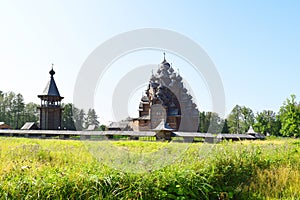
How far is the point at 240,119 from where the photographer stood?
174ft

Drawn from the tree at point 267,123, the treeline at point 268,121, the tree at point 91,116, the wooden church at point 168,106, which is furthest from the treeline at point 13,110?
the tree at point 91,116

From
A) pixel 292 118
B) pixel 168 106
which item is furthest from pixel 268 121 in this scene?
pixel 168 106

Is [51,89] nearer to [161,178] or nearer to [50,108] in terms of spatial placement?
[50,108]

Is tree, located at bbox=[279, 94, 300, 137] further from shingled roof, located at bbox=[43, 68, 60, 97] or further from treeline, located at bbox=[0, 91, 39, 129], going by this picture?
treeline, located at bbox=[0, 91, 39, 129]

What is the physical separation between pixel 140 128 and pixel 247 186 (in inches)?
1035

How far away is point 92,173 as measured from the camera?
14.8 feet

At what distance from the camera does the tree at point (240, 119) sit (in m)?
51.2

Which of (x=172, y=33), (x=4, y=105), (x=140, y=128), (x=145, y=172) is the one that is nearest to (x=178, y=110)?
(x=140, y=128)

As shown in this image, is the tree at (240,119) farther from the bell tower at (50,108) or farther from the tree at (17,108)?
the tree at (17,108)

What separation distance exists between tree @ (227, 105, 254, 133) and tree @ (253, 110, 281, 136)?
296cm

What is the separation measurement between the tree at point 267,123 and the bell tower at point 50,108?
1250 inches

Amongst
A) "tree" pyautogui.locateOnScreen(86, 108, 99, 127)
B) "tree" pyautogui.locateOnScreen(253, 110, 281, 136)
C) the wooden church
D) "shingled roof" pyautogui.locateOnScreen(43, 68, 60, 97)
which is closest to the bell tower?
"shingled roof" pyautogui.locateOnScreen(43, 68, 60, 97)

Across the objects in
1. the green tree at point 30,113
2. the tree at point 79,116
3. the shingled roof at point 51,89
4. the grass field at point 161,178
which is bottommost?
the grass field at point 161,178

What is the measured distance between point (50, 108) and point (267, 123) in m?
35.5
